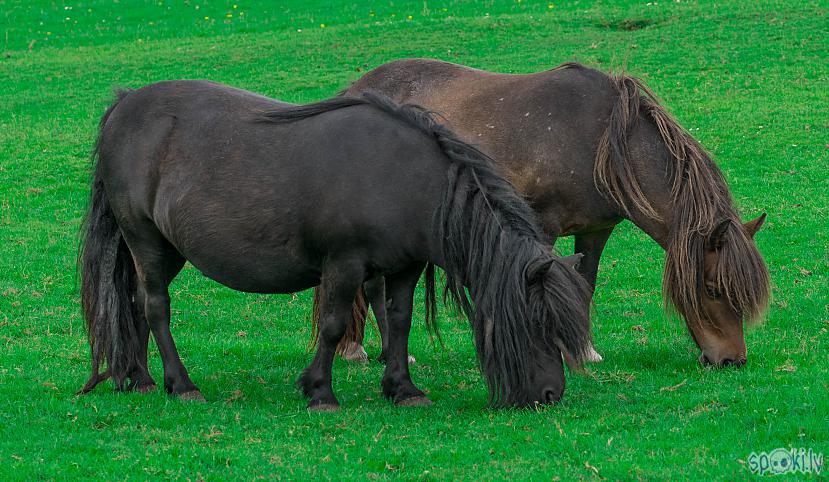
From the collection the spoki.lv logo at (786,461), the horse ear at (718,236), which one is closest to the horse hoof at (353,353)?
the horse ear at (718,236)

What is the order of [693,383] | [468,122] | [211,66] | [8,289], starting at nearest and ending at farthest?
[693,383]
[468,122]
[8,289]
[211,66]

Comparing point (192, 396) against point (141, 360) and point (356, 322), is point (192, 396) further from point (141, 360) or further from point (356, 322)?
point (356, 322)

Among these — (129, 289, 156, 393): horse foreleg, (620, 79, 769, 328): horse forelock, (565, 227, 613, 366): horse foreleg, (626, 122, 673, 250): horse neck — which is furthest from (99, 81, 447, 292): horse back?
(565, 227, 613, 366): horse foreleg

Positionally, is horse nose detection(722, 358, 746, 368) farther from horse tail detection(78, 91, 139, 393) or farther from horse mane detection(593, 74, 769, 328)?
horse tail detection(78, 91, 139, 393)

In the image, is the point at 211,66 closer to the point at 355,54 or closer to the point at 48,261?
the point at 355,54

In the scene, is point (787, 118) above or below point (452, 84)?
below

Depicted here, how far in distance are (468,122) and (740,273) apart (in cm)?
268

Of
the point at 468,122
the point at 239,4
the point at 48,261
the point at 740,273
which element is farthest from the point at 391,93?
the point at 239,4

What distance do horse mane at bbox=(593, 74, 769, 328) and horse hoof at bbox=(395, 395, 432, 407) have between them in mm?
1983

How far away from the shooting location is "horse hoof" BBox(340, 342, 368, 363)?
9.02 m

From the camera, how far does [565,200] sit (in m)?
7.99

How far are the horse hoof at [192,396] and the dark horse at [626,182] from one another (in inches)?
58.8

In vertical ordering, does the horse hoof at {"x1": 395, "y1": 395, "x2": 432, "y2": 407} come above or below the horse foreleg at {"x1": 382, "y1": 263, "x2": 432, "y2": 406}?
below

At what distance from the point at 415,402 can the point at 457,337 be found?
8.64ft
